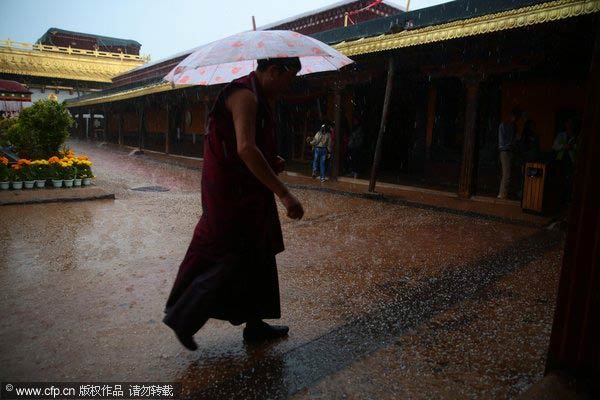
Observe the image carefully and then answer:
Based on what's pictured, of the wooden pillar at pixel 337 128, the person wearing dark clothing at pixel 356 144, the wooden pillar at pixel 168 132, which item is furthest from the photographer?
the wooden pillar at pixel 168 132

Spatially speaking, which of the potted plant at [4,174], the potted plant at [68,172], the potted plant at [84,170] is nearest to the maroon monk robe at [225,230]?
the potted plant at [4,174]

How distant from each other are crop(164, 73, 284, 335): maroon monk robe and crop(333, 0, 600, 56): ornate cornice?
16.4ft

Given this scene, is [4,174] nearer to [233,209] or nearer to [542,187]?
[233,209]

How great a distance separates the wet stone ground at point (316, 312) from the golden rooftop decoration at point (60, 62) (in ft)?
113

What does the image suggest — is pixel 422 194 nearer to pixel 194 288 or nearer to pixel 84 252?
pixel 84 252

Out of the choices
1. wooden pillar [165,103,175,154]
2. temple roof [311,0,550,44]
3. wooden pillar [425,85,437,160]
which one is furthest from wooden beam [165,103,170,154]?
wooden pillar [425,85,437,160]

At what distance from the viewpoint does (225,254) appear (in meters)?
2.04

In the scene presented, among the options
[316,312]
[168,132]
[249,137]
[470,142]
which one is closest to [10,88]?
[168,132]

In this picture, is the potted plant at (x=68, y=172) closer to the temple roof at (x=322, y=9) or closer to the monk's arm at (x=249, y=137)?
the monk's arm at (x=249, y=137)

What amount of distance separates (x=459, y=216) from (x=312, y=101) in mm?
8505

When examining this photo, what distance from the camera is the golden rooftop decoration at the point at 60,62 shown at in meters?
31.9

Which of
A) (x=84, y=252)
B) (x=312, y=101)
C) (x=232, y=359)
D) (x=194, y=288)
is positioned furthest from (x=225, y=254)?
(x=312, y=101)

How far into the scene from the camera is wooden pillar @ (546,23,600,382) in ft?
5.51

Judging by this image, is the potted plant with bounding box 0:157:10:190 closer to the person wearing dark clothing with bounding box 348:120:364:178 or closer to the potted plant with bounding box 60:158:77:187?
the potted plant with bounding box 60:158:77:187
